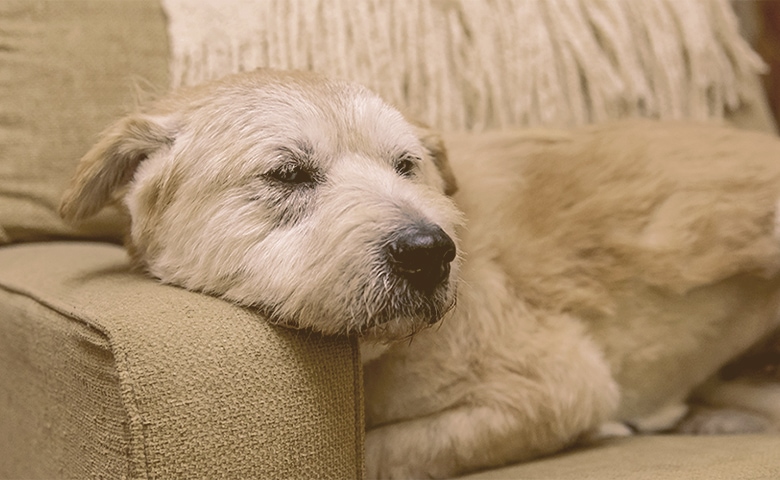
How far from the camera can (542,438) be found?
4.50 ft

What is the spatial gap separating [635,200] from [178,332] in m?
1.07

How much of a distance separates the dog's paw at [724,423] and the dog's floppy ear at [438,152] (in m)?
0.79

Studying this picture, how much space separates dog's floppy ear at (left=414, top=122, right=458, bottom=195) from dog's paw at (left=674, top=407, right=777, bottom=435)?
2.61 feet

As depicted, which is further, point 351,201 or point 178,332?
point 351,201

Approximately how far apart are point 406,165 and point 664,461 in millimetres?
688

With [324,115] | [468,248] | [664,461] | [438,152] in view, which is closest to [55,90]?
[324,115]

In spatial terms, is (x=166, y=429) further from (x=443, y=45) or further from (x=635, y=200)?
(x=443, y=45)

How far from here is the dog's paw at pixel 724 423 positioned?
5.29 feet

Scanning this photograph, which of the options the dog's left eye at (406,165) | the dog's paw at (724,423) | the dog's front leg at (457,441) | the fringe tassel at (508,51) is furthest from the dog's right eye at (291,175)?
the dog's paw at (724,423)

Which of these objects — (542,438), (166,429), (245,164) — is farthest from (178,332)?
(542,438)

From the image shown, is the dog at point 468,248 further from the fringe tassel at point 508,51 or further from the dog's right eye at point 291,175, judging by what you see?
the fringe tassel at point 508,51

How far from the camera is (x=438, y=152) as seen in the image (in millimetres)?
1448

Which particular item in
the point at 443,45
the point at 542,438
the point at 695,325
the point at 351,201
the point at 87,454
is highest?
the point at 443,45

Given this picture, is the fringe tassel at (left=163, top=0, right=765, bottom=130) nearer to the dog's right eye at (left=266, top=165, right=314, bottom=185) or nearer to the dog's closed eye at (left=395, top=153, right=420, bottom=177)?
the dog's closed eye at (left=395, top=153, right=420, bottom=177)
